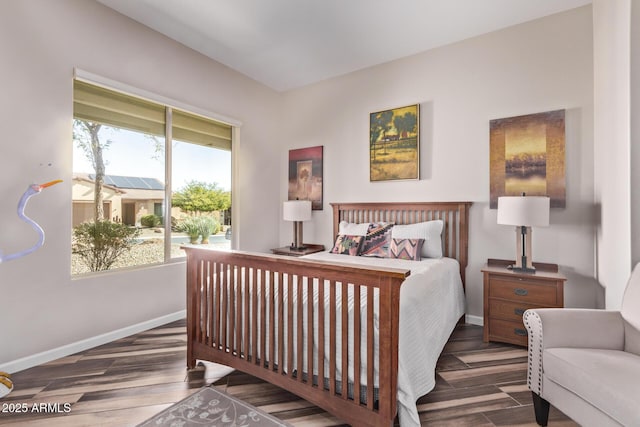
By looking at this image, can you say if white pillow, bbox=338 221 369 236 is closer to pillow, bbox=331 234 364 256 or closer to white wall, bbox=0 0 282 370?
pillow, bbox=331 234 364 256

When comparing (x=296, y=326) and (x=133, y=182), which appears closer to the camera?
(x=296, y=326)

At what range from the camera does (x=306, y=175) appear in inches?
169

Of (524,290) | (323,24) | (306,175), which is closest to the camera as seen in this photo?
(524,290)

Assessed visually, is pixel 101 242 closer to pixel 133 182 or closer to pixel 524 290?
pixel 133 182

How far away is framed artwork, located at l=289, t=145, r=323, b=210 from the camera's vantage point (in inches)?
164

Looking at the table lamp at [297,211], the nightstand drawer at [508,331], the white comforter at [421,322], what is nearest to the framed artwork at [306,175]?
the table lamp at [297,211]

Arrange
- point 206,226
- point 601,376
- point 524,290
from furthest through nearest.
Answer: point 206,226 → point 524,290 → point 601,376

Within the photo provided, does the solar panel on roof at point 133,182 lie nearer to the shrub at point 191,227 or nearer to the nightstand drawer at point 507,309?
the shrub at point 191,227

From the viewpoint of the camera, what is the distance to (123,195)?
9.52 ft

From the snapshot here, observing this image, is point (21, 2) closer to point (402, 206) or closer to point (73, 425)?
point (73, 425)

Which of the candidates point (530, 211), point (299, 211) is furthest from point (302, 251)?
point (530, 211)

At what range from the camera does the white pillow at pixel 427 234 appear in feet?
9.93

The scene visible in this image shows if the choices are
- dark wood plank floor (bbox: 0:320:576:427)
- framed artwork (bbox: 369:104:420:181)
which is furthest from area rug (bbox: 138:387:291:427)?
framed artwork (bbox: 369:104:420:181)

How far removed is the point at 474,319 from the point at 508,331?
538 millimetres
